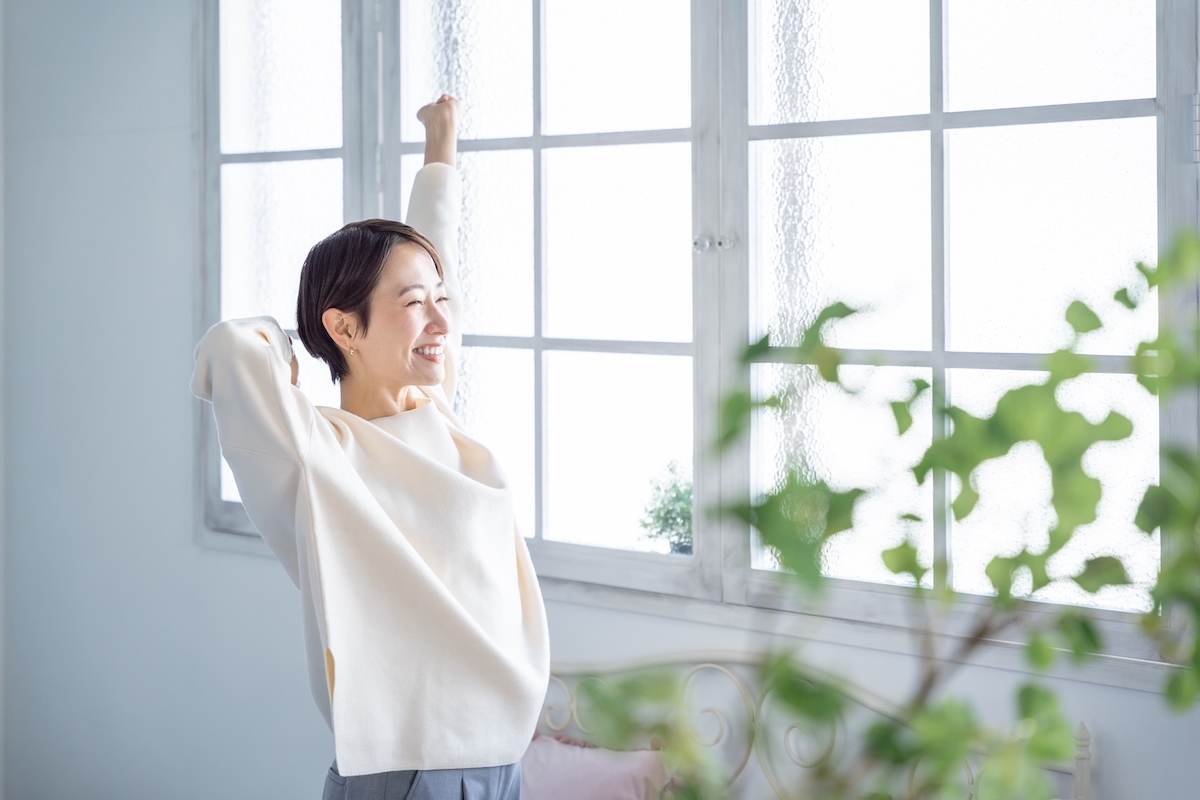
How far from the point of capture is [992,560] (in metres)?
0.27

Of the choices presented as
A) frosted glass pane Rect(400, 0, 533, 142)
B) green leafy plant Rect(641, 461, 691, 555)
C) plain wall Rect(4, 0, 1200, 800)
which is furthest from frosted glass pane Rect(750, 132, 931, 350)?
plain wall Rect(4, 0, 1200, 800)

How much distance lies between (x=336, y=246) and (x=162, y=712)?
2027mm

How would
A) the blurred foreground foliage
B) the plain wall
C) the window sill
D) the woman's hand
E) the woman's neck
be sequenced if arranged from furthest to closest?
the plain wall → the woman's hand → the window sill → the woman's neck → the blurred foreground foliage

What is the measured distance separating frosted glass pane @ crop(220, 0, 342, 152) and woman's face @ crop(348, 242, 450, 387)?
4.21 feet

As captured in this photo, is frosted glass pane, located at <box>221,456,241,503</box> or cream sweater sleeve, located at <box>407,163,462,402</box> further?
frosted glass pane, located at <box>221,456,241,503</box>

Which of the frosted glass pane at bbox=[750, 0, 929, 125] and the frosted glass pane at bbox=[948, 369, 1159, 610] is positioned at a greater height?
the frosted glass pane at bbox=[750, 0, 929, 125]

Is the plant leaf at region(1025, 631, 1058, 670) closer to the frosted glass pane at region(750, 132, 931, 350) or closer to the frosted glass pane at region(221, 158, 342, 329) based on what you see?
the frosted glass pane at region(750, 132, 931, 350)

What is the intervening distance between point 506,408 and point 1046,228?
1231 millimetres

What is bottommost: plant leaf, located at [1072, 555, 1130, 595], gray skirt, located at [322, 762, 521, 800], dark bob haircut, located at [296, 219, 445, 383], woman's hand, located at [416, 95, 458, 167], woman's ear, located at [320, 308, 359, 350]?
gray skirt, located at [322, 762, 521, 800]

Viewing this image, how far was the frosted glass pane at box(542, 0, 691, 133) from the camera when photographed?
2.21 meters

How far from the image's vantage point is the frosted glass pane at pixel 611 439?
2.27m

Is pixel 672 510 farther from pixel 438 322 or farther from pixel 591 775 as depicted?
pixel 438 322

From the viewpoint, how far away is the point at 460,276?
98.4 inches

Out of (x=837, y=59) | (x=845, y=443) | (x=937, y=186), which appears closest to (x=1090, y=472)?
(x=845, y=443)
